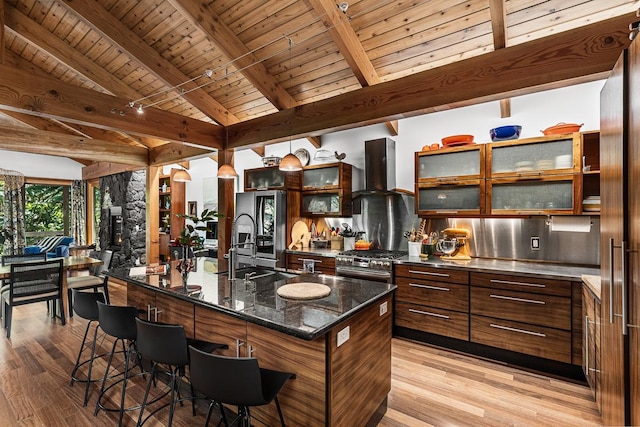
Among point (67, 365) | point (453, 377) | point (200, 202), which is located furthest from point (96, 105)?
point (453, 377)

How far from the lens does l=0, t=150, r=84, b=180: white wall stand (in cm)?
758

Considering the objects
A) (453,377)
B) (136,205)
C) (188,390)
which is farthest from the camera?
(136,205)

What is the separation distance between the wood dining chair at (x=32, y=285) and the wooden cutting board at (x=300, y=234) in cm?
299

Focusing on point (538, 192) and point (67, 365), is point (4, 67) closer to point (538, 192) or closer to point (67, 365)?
point (67, 365)

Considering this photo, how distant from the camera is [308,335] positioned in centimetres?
138

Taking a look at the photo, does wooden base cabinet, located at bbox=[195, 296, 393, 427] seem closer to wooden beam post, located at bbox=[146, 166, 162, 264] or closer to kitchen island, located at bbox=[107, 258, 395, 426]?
kitchen island, located at bbox=[107, 258, 395, 426]

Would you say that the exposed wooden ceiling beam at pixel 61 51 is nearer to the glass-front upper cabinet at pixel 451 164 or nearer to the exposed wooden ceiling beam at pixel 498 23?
the glass-front upper cabinet at pixel 451 164

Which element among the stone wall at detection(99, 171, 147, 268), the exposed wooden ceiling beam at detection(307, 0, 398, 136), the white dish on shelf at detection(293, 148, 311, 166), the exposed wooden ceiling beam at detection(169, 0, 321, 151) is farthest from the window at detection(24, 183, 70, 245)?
the exposed wooden ceiling beam at detection(307, 0, 398, 136)

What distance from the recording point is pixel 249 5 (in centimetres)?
289

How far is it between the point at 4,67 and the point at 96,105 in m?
0.77

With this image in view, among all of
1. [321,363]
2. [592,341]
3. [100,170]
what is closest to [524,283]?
[592,341]

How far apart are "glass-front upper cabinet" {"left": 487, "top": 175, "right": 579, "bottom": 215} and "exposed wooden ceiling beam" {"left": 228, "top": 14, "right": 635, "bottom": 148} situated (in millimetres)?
1034

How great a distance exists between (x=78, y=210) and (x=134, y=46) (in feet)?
24.5

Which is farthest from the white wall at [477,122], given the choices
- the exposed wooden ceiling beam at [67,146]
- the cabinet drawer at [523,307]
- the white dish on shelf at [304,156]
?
the exposed wooden ceiling beam at [67,146]
